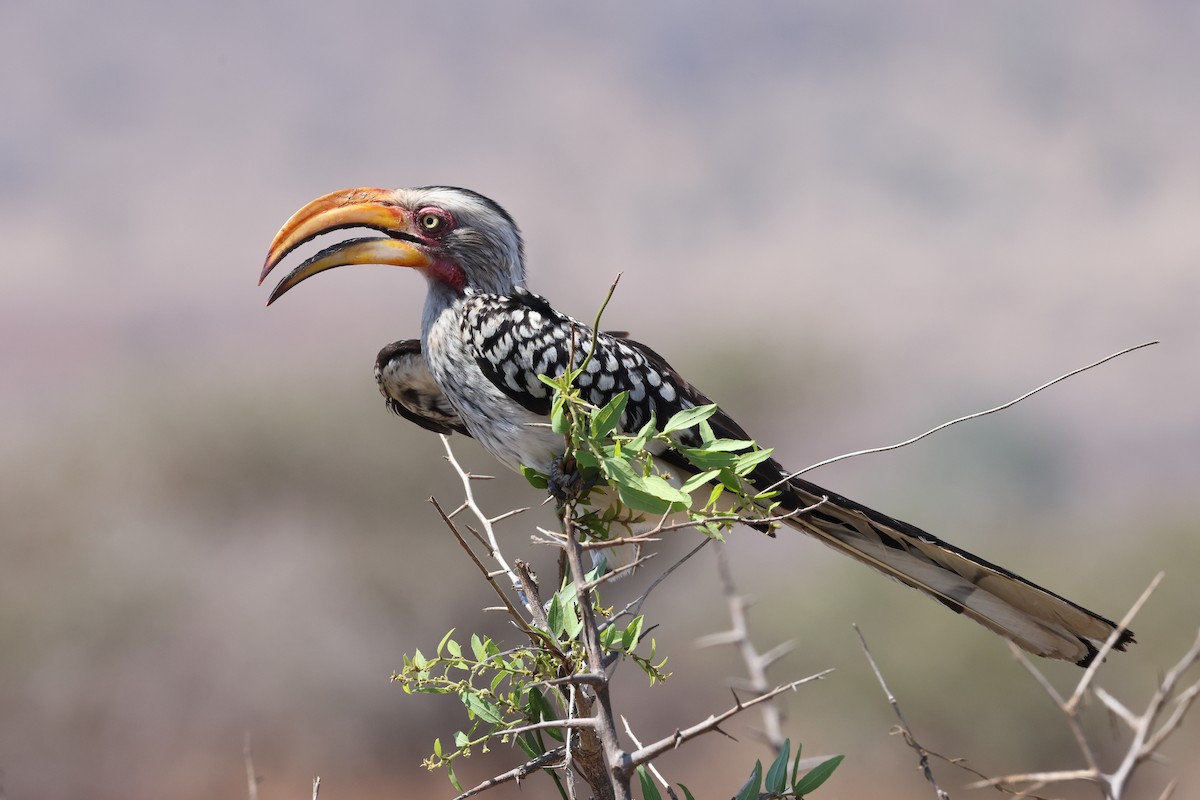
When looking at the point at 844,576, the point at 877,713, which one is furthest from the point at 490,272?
the point at 844,576

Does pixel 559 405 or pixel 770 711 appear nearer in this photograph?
pixel 559 405

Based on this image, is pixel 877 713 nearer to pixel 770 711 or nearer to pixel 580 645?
pixel 770 711

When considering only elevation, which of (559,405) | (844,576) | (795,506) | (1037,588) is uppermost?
(844,576)

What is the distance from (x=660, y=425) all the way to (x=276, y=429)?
38.1 feet

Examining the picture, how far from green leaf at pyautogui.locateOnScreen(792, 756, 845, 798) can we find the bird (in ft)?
2.43

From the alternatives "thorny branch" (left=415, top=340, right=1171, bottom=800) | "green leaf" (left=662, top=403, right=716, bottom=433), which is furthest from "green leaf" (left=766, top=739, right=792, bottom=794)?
Result: "green leaf" (left=662, top=403, right=716, bottom=433)

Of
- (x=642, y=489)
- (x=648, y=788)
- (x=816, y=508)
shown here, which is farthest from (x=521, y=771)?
(x=816, y=508)

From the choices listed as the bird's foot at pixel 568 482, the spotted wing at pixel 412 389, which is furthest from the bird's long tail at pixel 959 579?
the spotted wing at pixel 412 389

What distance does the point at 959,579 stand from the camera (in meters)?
2.56

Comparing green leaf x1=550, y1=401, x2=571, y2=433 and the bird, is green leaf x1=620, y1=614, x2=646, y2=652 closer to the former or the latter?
green leaf x1=550, y1=401, x2=571, y2=433

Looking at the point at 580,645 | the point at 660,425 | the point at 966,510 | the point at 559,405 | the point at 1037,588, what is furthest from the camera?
the point at 966,510

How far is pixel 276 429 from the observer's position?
13805 mm

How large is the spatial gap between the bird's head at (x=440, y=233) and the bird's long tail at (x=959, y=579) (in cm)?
106

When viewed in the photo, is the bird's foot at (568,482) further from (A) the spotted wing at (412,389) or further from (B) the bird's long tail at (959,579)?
(A) the spotted wing at (412,389)
